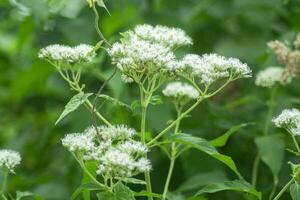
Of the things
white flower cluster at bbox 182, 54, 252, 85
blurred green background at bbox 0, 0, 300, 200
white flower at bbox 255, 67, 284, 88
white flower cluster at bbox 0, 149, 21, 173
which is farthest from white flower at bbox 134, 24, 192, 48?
white flower at bbox 255, 67, 284, 88

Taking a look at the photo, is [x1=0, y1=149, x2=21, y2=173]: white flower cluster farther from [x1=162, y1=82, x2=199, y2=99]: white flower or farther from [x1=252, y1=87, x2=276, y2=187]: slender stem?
[x1=252, y1=87, x2=276, y2=187]: slender stem

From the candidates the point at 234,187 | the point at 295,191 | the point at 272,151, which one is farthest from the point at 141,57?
the point at 272,151

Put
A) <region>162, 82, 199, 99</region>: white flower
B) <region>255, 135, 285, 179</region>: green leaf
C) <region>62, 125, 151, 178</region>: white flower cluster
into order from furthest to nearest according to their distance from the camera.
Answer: <region>255, 135, 285, 179</region>: green leaf → <region>162, 82, 199, 99</region>: white flower → <region>62, 125, 151, 178</region>: white flower cluster

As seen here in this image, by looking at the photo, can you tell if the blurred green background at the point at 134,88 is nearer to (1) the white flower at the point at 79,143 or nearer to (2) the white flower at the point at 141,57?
(2) the white flower at the point at 141,57

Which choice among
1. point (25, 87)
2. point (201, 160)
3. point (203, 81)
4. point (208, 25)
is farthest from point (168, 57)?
point (208, 25)

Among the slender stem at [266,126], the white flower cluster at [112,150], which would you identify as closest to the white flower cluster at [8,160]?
the white flower cluster at [112,150]

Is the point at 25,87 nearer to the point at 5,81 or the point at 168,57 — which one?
the point at 5,81
